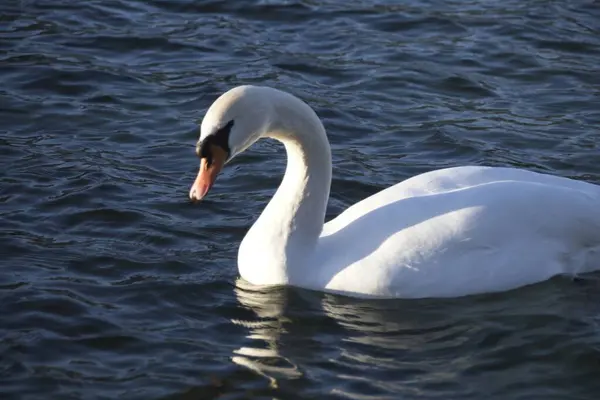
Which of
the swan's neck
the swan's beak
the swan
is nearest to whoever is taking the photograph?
the swan's beak

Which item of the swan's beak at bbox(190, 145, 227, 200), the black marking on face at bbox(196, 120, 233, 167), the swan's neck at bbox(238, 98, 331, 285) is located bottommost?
the swan's neck at bbox(238, 98, 331, 285)

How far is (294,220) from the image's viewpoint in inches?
349

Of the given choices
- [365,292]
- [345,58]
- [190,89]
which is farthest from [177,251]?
[345,58]

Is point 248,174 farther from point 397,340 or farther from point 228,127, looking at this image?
point 397,340

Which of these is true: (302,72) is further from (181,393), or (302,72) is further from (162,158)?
(181,393)

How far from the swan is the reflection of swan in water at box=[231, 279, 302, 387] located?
3.6 inches

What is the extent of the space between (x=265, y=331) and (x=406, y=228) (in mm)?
1133

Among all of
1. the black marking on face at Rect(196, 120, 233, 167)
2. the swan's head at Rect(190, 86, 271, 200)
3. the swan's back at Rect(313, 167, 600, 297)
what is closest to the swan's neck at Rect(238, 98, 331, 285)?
the swan's back at Rect(313, 167, 600, 297)

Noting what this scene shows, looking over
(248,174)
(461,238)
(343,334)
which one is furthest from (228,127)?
(248,174)

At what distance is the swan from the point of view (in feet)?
28.0

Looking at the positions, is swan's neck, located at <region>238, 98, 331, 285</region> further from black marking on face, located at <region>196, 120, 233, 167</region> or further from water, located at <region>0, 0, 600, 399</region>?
black marking on face, located at <region>196, 120, 233, 167</region>

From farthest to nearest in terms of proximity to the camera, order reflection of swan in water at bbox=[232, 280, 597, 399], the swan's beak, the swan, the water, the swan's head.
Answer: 1. the swan
2. the swan's beak
3. the swan's head
4. the water
5. reflection of swan in water at bbox=[232, 280, 597, 399]

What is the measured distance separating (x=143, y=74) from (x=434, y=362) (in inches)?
234

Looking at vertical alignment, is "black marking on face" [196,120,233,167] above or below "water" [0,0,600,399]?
above
